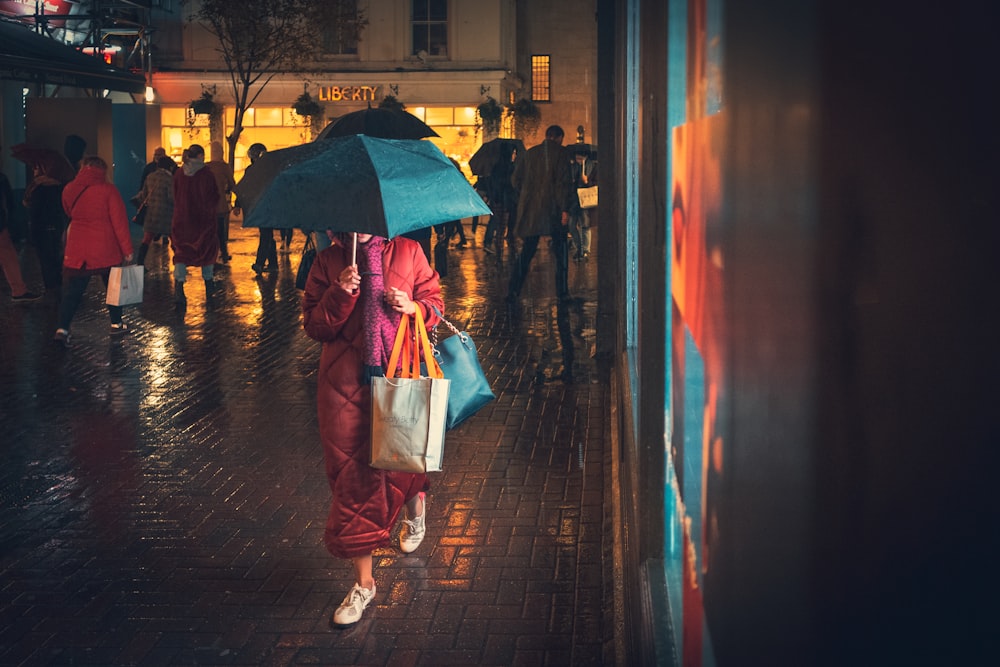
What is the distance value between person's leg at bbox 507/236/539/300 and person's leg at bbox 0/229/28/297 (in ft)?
19.3

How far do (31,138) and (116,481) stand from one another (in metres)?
19.3

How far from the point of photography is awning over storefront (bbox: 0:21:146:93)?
18531 millimetres

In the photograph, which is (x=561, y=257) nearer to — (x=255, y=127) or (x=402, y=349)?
(x=402, y=349)

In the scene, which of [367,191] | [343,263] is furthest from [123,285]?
[367,191]

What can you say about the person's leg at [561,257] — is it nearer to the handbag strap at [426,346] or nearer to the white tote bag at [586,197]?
the white tote bag at [586,197]

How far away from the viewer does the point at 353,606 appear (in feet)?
15.7

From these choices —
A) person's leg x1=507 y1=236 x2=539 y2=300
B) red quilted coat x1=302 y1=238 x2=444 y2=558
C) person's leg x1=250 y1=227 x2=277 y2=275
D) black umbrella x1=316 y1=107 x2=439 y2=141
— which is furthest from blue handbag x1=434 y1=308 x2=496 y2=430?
person's leg x1=250 y1=227 x2=277 y2=275

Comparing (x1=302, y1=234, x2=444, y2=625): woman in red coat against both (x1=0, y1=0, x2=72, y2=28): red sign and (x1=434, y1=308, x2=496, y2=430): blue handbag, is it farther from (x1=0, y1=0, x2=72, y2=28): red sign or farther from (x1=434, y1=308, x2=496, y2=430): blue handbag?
(x1=0, y1=0, x2=72, y2=28): red sign

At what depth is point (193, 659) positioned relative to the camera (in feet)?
14.5

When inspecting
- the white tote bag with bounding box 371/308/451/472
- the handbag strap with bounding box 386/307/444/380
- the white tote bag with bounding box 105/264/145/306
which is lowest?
the white tote bag with bounding box 371/308/451/472

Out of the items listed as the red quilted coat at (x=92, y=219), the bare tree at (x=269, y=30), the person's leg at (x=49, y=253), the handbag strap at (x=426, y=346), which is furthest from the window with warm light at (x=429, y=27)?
the handbag strap at (x=426, y=346)

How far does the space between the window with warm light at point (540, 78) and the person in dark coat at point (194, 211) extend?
30.3 meters

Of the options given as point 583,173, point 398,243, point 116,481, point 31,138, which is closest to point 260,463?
point 116,481

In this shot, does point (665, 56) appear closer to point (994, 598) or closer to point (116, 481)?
point (994, 598)
